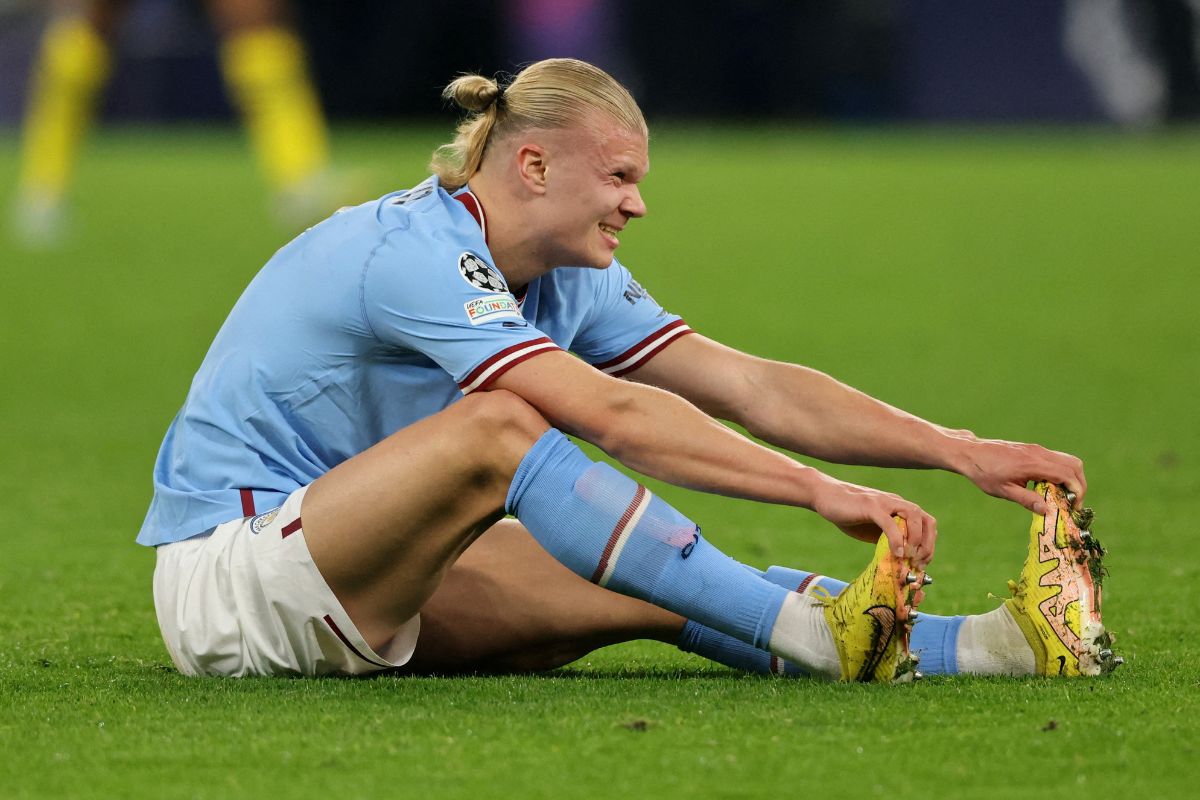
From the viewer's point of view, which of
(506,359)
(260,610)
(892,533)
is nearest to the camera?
(892,533)

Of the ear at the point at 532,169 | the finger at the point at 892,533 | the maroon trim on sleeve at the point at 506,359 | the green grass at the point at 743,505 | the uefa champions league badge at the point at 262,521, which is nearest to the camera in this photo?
the green grass at the point at 743,505

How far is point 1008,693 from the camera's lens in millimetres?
2922

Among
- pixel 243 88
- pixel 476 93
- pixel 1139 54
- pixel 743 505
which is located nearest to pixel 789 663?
pixel 476 93

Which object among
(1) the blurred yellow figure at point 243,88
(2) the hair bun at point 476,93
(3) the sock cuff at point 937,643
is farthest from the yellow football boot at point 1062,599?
(1) the blurred yellow figure at point 243,88

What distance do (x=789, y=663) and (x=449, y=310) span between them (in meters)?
0.79

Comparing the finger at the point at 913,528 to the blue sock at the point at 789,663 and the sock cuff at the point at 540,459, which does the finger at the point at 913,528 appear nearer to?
the blue sock at the point at 789,663

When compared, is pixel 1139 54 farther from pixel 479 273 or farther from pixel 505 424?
pixel 505 424

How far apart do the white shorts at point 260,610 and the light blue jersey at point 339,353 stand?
8cm

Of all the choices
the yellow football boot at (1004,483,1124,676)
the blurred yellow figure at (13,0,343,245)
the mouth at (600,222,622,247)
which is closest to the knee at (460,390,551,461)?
the mouth at (600,222,622,247)

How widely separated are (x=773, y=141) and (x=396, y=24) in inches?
159

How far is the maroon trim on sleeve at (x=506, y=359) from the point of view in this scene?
9.70 ft

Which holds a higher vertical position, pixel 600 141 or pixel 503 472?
pixel 600 141

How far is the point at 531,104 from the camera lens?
10.5 ft

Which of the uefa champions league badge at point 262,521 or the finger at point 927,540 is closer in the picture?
the finger at point 927,540
